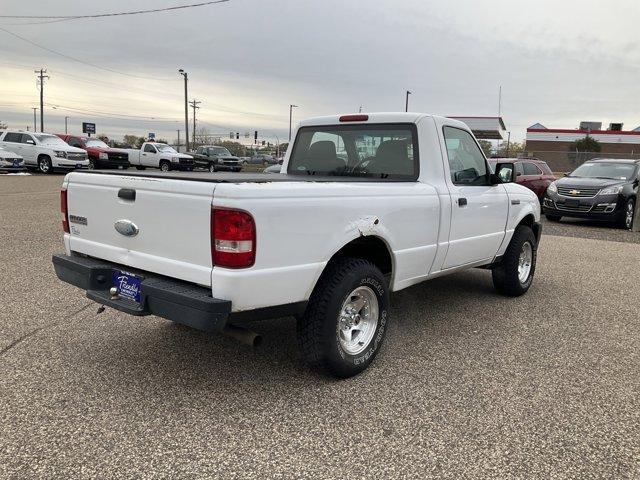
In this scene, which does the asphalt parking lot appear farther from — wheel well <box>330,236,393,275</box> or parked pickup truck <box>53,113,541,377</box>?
wheel well <box>330,236,393,275</box>

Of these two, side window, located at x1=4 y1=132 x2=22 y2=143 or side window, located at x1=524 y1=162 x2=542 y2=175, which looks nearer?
side window, located at x1=524 y1=162 x2=542 y2=175

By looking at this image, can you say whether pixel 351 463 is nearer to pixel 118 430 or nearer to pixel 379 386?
pixel 379 386

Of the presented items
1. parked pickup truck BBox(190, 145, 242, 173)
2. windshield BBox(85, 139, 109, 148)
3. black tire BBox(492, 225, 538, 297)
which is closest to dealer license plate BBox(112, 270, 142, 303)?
black tire BBox(492, 225, 538, 297)

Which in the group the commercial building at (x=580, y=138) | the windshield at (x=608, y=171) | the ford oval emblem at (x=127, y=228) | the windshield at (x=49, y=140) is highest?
the commercial building at (x=580, y=138)

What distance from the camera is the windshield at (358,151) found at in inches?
175

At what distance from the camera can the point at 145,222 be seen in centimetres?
318

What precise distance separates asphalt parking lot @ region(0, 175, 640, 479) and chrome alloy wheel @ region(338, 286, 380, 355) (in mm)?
251

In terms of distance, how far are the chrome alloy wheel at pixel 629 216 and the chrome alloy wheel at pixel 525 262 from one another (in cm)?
787

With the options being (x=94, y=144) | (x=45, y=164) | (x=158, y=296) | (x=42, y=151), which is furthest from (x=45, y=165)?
(x=158, y=296)

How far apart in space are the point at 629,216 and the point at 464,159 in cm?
982

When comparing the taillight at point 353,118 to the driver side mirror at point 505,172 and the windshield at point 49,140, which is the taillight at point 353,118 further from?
the windshield at point 49,140

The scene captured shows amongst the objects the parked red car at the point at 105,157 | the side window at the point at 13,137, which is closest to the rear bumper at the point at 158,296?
the side window at the point at 13,137

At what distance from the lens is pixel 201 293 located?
2.90 metres

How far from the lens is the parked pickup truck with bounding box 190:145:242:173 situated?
32812 millimetres
